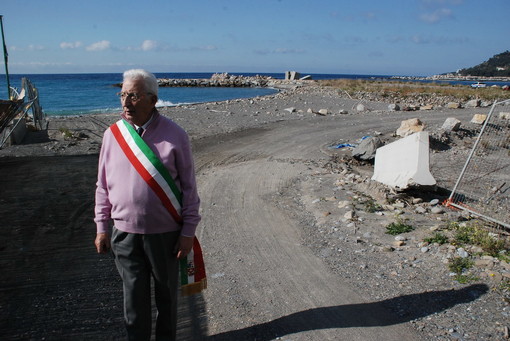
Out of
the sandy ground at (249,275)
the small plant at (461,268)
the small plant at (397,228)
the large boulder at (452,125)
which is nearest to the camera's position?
the sandy ground at (249,275)

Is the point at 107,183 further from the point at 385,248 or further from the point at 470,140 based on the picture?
the point at 470,140

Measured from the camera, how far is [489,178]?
9.01m

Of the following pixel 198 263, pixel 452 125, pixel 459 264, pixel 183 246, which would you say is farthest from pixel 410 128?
pixel 183 246

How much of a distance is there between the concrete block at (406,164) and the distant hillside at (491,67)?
167 meters

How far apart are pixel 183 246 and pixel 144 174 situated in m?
0.58

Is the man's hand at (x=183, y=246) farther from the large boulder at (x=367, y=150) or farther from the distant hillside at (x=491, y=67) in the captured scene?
the distant hillside at (x=491, y=67)

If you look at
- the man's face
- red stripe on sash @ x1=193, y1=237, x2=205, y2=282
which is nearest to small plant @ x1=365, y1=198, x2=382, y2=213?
red stripe on sash @ x1=193, y1=237, x2=205, y2=282

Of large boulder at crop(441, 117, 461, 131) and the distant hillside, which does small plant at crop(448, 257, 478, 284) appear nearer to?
large boulder at crop(441, 117, 461, 131)

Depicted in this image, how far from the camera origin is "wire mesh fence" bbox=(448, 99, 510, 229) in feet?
21.7

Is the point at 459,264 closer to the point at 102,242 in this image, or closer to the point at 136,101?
the point at 102,242

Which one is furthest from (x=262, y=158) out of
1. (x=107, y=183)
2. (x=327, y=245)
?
(x=107, y=183)

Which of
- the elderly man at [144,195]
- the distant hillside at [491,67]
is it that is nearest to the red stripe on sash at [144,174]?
the elderly man at [144,195]

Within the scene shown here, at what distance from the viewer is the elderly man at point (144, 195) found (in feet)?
8.50

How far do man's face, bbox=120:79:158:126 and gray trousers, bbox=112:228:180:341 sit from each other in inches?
31.5
